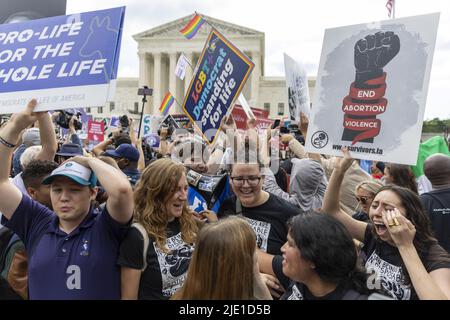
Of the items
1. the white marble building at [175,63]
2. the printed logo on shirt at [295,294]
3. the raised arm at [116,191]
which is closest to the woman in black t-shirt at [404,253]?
the printed logo on shirt at [295,294]

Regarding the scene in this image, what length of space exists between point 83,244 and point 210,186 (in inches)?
56.4

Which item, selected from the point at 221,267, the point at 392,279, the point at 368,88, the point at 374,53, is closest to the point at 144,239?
the point at 221,267

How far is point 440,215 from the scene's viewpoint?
3646mm

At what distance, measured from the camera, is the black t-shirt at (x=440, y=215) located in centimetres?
361

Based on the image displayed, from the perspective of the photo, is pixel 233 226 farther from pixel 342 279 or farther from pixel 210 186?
pixel 210 186

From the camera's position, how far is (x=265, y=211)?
10.1 ft

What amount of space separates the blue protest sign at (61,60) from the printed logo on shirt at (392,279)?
5.95 ft

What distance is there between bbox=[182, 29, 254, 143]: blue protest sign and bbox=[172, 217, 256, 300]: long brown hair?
2.50 m

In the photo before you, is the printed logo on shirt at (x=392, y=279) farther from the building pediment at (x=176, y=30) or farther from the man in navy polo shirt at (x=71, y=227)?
the building pediment at (x=176, y=30)

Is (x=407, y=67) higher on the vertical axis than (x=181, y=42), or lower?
lower

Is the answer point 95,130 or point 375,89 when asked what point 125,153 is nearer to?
point 375,89

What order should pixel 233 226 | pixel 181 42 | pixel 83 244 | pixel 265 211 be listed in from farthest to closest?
1. pixel 181 42
2. pixel 265 211
3. pixel 83 244
4. pixel 233 226
